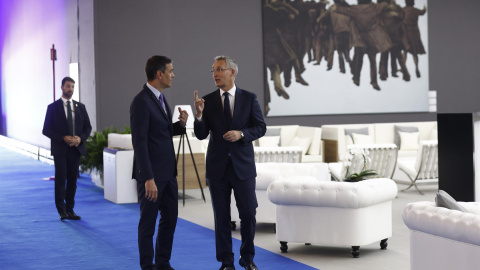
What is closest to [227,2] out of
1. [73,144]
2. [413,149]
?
[413,149]

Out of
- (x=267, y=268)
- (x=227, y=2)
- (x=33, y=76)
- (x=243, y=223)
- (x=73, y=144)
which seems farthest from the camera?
(x=33, y=76)

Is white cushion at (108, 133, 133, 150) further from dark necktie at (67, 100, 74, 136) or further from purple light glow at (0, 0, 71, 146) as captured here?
purple light glow at (0, 0, 71, 146)

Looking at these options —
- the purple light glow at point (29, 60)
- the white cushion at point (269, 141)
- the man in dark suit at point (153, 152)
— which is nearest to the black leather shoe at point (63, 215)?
the man in dark suit at point (153, 152)

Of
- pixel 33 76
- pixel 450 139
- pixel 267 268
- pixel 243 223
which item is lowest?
pixel 267 268

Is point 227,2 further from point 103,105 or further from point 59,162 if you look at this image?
point 59,162

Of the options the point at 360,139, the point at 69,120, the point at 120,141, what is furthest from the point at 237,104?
the point at 360,139

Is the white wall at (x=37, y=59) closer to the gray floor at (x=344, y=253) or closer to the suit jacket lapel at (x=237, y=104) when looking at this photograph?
the gray floor at (x=344, y=253)

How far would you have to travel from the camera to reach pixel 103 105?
14.2 meters

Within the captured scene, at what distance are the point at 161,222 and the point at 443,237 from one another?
2.04 m

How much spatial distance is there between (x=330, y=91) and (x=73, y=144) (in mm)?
8267

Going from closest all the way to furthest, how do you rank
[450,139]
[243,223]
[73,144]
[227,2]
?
[243,223] < [450,139] < [73,144] < [227,2]

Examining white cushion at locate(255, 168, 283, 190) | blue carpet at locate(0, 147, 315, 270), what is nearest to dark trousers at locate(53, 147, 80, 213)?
blue carpet at locate(0, 147, 315, 270)

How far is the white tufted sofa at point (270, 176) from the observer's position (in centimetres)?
771

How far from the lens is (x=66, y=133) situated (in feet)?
28.4
